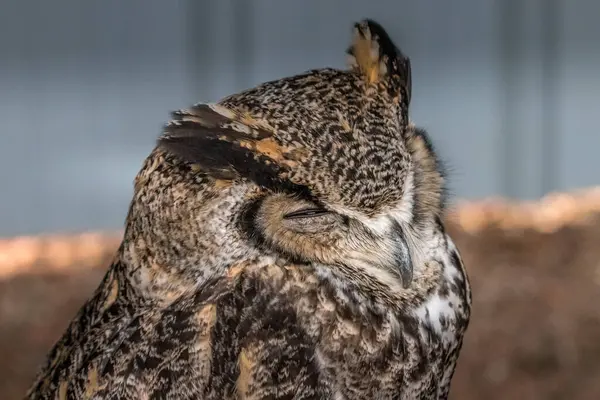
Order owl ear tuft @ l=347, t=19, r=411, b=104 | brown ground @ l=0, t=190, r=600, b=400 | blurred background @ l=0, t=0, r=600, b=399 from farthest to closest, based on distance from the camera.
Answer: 1. blurred background @ l=0, t=0, r=600, b=399
2. brown ground @ l=0, t=190, r=600, b=400
3. owl ear tuft @ l=347, t=19, r=411, b=104

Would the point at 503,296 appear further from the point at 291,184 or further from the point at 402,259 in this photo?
the point at 291,184

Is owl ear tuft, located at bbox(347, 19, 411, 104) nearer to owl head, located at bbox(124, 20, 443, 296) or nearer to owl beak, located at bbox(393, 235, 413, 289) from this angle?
owl head, located at bbox(124, 20, 443, 296)

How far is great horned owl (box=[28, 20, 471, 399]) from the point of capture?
1.20m

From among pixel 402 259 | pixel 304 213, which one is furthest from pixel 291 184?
pixel 402 259

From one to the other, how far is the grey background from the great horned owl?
124 inches

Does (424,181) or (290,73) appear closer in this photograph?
(424,181)

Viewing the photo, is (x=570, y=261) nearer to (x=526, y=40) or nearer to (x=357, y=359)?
(x=526, y=40)

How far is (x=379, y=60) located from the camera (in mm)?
1356

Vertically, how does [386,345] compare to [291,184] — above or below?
below

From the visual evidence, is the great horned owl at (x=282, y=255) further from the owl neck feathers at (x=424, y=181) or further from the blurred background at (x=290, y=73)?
the blurred background at (x=290, y=73)

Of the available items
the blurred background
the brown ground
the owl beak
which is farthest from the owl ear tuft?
the blurred background

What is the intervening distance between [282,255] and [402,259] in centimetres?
16

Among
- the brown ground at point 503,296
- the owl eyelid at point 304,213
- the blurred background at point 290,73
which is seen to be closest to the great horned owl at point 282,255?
the owl eyelid at point 304,213

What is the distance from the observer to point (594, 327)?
3.10 meters
